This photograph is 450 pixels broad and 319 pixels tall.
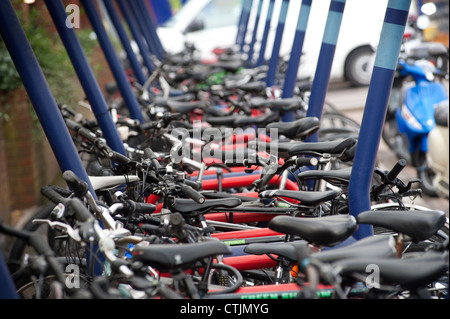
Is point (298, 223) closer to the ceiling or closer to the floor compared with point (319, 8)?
closer to the floor

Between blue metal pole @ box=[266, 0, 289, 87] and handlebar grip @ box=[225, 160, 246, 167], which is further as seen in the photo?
blue metal pole @ box=[266, 0, 289, 87]

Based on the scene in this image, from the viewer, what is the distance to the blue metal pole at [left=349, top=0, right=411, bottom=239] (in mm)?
3203

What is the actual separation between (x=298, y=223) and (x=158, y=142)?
2456mm

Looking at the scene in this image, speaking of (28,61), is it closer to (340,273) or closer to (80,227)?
(80,227)

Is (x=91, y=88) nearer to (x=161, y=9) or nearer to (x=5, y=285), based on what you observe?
(x=5, y=285)

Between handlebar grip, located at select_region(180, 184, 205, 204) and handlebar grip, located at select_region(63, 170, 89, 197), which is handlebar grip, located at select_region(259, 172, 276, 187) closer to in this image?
handlebar grip, located at select_region(180, 184, 205, 204)

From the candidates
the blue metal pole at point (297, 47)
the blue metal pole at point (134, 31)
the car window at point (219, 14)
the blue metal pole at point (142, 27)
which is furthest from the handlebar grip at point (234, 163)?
the car window at point (219, 14)

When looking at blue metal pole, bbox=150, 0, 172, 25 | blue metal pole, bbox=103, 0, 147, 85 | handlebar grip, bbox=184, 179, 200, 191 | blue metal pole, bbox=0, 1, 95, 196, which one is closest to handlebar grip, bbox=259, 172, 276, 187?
handlebar grip, bbox=184, 179, 200, 191

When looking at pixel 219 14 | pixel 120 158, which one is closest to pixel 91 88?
pixel 120 158

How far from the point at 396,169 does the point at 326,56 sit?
1.78m

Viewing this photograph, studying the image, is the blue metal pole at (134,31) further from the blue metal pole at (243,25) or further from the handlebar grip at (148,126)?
the handlebar grip at (148,126)

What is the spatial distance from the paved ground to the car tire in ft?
0.78
